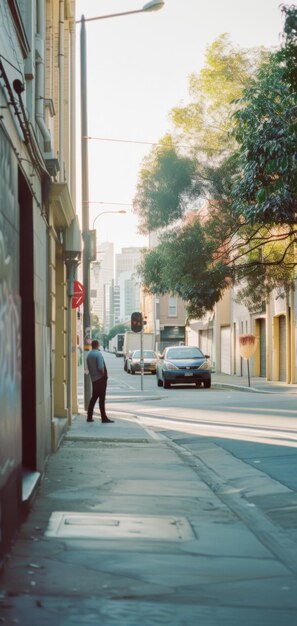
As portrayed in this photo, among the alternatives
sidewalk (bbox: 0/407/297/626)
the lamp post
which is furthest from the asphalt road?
the lamp post

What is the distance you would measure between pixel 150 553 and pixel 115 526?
98 centimetres

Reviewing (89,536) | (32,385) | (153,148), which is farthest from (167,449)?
(153,148)

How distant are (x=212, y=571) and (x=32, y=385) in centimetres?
352

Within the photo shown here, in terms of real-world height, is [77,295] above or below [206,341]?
above

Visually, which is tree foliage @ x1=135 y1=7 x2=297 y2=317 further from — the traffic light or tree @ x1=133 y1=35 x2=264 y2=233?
the traffic light

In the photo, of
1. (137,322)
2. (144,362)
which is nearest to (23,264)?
(137,322)

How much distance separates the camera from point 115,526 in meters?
7.16

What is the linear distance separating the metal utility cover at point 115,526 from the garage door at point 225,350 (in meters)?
47.0

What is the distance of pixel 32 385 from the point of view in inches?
→ 349

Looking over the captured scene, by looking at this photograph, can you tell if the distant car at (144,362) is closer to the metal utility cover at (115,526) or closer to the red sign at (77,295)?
the red sign at (77,295)

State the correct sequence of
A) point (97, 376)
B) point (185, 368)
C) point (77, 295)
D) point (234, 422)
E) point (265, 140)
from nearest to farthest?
point (97, 376) < point (234, 422) < point (77, 295) < point (265, 140) < point (185, 368)

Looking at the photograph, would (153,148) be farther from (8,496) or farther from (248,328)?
(8,496)

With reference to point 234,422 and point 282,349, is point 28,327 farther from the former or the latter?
point 282,349

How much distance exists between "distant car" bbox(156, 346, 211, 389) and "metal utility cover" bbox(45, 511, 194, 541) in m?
26.9
